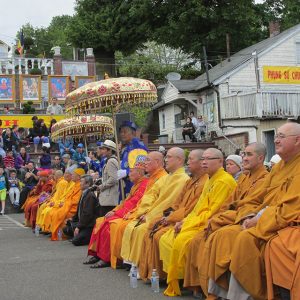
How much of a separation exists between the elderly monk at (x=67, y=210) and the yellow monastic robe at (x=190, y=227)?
5641mm

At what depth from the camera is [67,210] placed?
1297cm

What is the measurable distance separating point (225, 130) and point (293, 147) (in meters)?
24.6

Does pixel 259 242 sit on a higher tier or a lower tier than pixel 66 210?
higher

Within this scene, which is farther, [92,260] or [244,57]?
[244,57]

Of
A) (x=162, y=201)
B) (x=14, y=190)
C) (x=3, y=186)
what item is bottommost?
(x=14, y=190)

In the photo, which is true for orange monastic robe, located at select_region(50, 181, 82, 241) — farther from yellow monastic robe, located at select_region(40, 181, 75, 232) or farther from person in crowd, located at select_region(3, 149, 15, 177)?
person in crowd, located at select_region(3, 149, 15, 177)

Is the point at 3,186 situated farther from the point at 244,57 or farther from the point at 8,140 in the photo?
the point at 244,57

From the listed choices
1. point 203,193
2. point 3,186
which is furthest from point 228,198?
point 3,186

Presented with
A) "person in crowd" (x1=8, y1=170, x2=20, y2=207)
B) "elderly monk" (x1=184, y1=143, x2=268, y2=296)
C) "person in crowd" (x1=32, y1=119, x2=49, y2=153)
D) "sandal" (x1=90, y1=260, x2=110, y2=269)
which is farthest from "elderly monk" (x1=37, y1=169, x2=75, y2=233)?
"person in crowd" (x1=32, y1=119, x2=49, y2=153)

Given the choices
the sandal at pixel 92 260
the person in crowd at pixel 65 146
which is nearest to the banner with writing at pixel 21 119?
the person in crowd at pixel 65 146

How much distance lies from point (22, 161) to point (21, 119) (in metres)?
6.15

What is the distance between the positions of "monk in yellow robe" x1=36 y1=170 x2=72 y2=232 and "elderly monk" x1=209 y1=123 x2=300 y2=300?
26.1 feet

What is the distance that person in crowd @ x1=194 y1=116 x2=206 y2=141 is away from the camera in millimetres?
30781

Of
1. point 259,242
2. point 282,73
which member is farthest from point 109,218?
point 282,73
